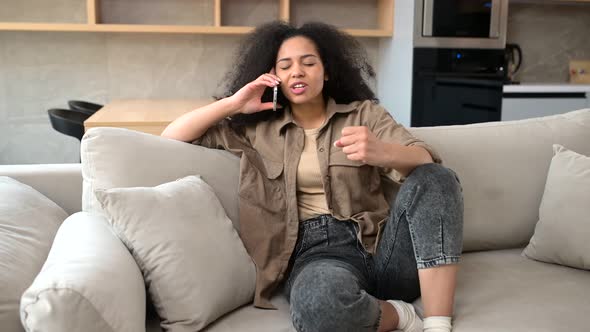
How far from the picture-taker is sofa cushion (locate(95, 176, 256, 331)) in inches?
55.7

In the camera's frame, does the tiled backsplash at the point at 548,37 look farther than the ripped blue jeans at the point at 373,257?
Yes

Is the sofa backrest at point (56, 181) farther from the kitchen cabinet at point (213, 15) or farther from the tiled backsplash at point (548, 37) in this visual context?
the tiled backsplash at point (548, 37)

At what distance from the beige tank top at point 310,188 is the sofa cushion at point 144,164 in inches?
7.3

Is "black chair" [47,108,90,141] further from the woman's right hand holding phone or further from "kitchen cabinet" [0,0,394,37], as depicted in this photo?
the woman's right hand holding phone

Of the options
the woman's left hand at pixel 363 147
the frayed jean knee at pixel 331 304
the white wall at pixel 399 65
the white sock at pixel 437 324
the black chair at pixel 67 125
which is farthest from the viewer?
the white wall at pixel 399 65

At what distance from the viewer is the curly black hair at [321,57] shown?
196cm

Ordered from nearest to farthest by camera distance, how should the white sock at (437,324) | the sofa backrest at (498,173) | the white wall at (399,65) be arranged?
1. the white sock at (437,324)
2. the sofa backrest at (498,173)
3. the white wall at (399,65)

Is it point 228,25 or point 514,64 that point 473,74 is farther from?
point 228,25

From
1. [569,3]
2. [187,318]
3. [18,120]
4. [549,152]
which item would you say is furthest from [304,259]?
[569,3]

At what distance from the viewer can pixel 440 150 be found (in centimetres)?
203

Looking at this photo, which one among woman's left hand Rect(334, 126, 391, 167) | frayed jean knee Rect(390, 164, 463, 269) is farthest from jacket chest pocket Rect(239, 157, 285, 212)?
frayed jean knee Rect(390, 164, 463, 269)

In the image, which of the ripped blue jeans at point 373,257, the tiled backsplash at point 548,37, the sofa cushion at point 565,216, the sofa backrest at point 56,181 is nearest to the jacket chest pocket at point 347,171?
the ripped blue jeans at point 373,257

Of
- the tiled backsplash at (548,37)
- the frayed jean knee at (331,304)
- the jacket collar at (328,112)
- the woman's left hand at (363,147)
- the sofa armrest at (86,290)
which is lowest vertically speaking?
the frayed jean knee at (331,304)

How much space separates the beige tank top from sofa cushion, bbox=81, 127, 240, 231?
0.18 m
